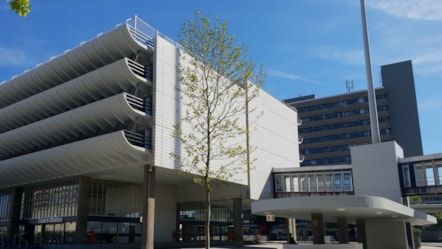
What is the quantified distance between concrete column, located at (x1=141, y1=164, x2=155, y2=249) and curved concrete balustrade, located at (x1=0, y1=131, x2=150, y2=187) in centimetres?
122

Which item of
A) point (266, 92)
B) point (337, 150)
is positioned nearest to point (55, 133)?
point (266, 92)

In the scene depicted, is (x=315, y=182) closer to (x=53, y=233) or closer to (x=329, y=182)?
(x=329, y=182)

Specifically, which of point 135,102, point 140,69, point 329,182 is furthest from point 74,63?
point 329,182

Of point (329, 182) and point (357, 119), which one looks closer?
point (329, 182)

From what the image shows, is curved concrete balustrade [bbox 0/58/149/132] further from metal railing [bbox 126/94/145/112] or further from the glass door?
the glass door

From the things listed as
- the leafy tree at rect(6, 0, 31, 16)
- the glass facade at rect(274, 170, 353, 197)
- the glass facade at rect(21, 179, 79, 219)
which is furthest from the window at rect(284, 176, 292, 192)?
the leafy tree at rect(6, 0, 31, 16)

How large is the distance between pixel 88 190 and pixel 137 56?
1297 centimetres

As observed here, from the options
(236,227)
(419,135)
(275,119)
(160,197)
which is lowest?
(236,227)

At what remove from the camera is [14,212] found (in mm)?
43750

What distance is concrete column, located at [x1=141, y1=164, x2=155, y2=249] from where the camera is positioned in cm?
3145

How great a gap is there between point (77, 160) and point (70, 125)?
3.37 meters

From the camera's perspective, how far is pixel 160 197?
45312mm

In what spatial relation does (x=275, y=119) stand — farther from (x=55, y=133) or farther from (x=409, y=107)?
(x=409, y=107)

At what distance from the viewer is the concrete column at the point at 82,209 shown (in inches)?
1414
